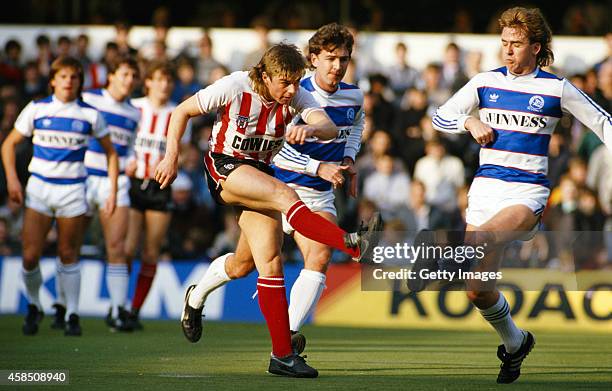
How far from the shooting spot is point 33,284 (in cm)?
1146

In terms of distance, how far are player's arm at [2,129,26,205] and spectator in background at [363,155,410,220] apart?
18.8 ft

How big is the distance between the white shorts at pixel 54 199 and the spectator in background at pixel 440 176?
5665mm

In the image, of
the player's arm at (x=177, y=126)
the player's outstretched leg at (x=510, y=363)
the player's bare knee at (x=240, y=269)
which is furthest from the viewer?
the player's bare knee at (x=240, y=269)

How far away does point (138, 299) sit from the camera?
39.8 feet

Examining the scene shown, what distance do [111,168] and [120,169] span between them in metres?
1.03

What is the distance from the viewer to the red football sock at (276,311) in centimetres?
789

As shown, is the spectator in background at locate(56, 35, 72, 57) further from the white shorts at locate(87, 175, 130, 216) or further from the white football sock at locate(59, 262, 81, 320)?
the white football sock at locate(59, 262, 81, 320)

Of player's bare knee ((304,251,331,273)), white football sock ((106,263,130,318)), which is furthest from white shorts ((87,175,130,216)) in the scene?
player's bare knee ((304,251,331,273))

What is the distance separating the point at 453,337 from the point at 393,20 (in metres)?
8.69

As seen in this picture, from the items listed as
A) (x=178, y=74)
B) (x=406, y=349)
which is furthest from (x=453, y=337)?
(x=178, y=74)

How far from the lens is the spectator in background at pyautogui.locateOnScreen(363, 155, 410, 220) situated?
15.5 m

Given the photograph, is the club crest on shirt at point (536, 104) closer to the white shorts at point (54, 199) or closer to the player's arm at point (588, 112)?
the player's arm at point (588, 112)

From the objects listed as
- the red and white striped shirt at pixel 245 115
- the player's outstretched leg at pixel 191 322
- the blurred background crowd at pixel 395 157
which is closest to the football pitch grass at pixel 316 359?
the player's outstretched leg at pixel 191 322

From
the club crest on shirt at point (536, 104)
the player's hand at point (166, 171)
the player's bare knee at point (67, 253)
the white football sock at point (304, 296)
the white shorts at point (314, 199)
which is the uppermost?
the club crest on shirt at point (536, 104)
